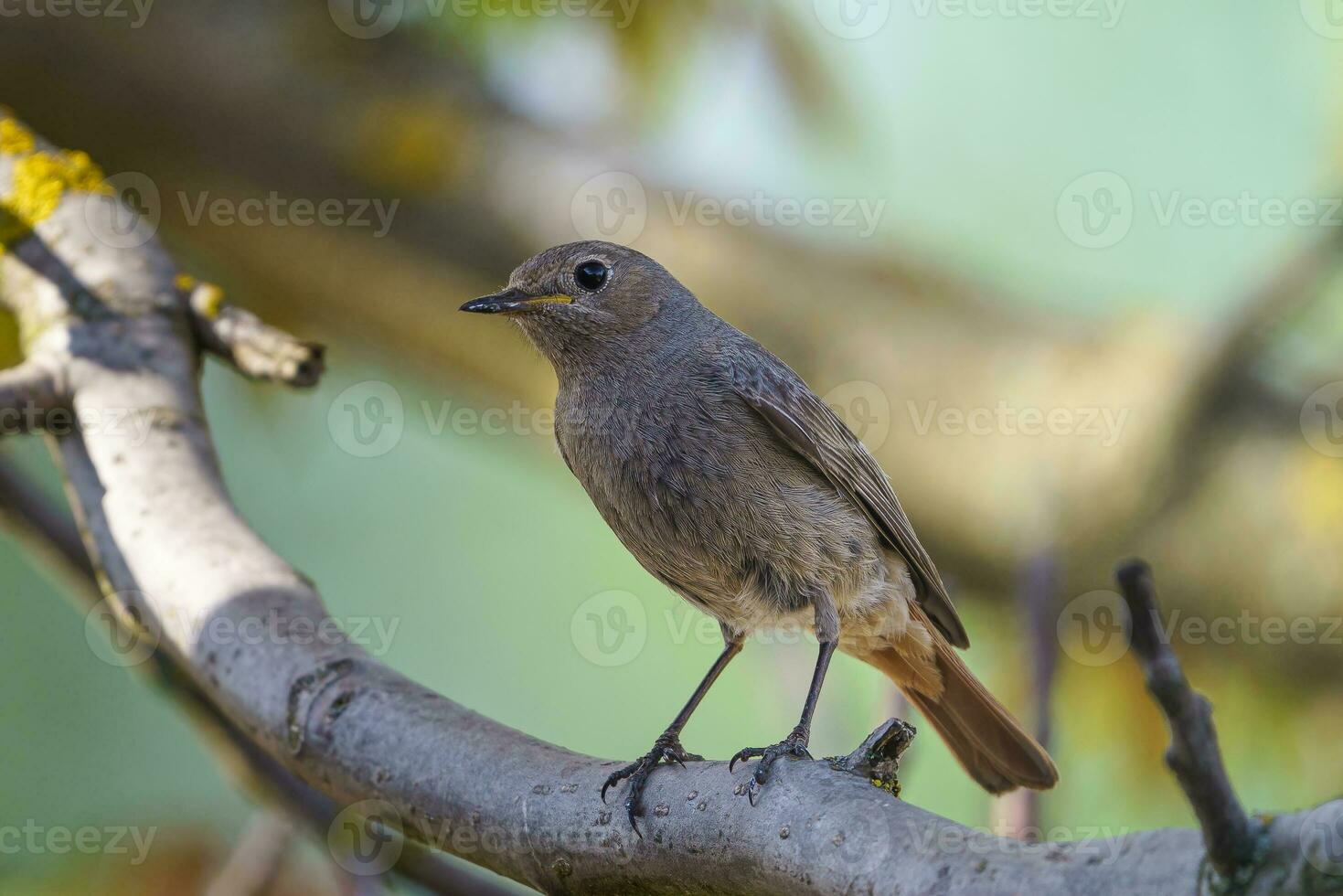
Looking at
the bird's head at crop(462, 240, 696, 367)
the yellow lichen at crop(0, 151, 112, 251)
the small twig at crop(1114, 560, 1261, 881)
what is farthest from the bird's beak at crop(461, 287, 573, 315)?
the small twig at crop(1114, 560, 1261, 881)

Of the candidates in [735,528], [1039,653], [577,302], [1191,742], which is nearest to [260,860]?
[735,528]

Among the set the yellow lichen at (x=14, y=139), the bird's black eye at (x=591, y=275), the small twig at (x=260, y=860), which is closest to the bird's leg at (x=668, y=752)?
the bird's black eye at (x=591, y=275)

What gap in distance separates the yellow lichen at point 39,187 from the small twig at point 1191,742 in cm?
399

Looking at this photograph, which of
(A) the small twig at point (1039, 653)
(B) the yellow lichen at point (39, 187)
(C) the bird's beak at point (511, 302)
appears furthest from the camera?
(B) the yellow lichen at point (39, 187)

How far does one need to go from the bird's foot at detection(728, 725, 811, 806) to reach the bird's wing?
0.96m

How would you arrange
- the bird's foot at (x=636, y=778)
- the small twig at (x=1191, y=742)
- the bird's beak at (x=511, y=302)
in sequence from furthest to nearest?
the bird's beak at (x=511, y=302)
the bird's foot at (x=636, y=778)
the small twig at (x=1191, y=742)

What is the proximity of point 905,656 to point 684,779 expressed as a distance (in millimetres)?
1795

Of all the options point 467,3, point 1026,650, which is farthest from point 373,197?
point 1026,650

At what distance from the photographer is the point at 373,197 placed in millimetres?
5434

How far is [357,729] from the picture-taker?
2932 millimetres

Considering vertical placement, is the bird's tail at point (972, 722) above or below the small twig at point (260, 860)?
above

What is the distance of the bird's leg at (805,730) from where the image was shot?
2.37 meters

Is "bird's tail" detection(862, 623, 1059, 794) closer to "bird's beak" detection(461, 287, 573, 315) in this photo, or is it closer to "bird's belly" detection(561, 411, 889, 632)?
"bird's belly" detection(561, 411, 889, 632)

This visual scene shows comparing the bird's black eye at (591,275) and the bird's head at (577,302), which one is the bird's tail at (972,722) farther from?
the bird's black eye at (591,275)
